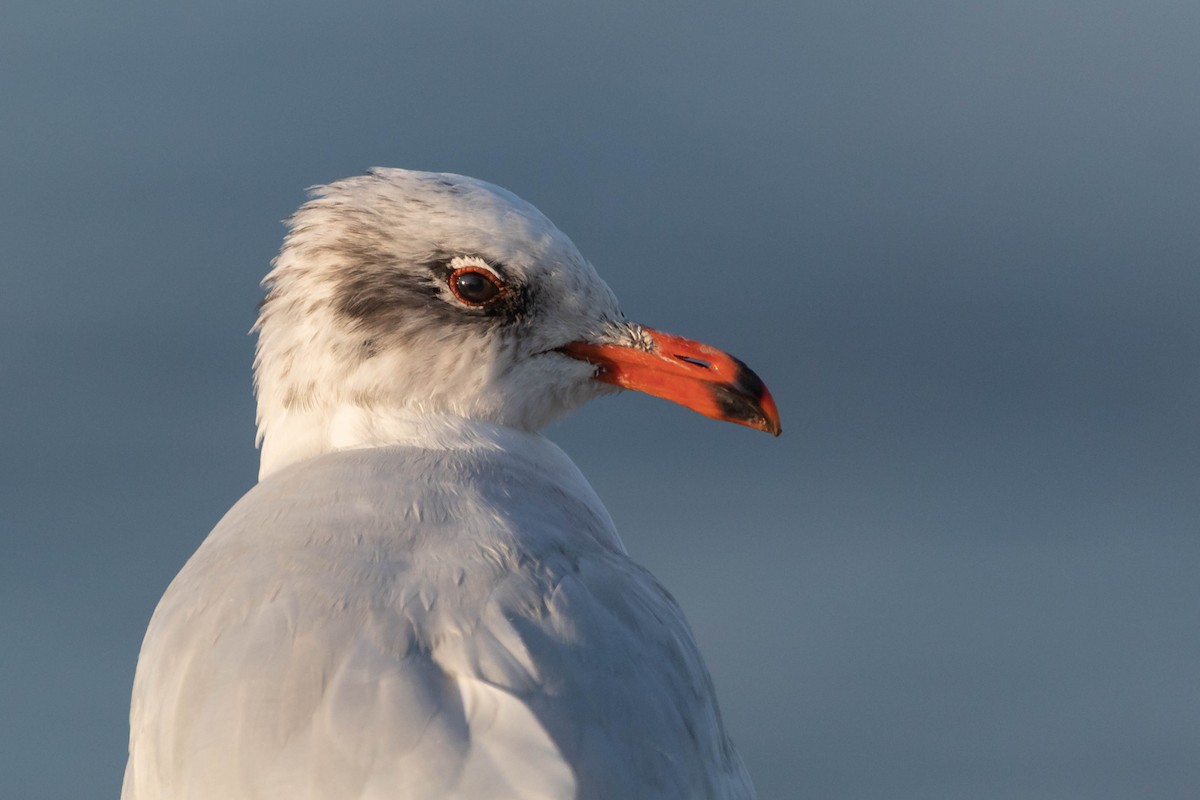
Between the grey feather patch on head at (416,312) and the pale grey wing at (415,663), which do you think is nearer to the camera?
the pale grey wing at (415,663)

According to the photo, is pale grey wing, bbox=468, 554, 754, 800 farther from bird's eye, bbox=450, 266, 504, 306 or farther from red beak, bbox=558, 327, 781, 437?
bird's eye, bbox=450, 266, 504, 306

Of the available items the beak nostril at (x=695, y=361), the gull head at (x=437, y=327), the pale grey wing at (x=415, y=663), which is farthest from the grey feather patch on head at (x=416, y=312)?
the pale grey wing at (x=415, y=663)

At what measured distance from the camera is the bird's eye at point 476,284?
3.22 metres

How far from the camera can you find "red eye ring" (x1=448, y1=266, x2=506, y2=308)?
→ 3.22 metres

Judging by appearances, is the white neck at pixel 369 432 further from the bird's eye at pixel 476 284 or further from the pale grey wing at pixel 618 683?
the pale grey wing at pixel 618 683

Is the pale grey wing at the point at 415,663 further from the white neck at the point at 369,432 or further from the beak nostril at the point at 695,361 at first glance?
the beak nostril at the point at 695,361

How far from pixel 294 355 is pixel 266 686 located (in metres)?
0.95

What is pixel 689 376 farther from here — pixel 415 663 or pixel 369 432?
pixel 415 663

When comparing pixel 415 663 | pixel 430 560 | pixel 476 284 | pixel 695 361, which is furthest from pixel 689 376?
pixel 415 663

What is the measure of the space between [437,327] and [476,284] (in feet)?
0.34

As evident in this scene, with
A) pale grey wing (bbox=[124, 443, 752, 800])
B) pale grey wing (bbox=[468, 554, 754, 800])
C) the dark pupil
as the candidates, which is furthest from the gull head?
pale grey wing (bbox=[468, 554, 754, 800])

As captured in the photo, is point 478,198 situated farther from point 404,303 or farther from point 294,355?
point 294,355

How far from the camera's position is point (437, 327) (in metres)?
3.24

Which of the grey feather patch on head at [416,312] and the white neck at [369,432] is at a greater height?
the grey feather patch on head at [416,312]
